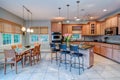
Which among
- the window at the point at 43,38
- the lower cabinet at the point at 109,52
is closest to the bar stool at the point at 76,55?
the lower cabinet at the point at 109,52

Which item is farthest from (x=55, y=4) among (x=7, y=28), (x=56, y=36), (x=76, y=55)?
(x=56, y=36)

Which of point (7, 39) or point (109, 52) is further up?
point (7, 39)

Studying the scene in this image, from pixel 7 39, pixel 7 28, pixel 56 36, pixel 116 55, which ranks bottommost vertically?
pixel 116 55

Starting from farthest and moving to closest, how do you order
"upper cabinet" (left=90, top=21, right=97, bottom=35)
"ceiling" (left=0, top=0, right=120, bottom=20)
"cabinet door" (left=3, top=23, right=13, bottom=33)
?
1. "upper cabinet" (left=90, top=21, right=97, bottom=35)
2. "cabinet door" (left=3, top=23, right=13, bottom=33)
3. "ceiling" (left=0, top=0, right=120, bottom=20)

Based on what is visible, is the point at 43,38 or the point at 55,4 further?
the point at 43,38

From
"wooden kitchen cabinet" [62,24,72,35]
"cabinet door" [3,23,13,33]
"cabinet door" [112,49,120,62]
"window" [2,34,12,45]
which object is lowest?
"cabinet door" [112,49,120,62]

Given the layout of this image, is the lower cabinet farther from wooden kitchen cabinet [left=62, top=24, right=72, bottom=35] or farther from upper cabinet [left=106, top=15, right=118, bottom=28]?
wooden kitchen cabinet [left=62, top=24, right=72, bottom=35]

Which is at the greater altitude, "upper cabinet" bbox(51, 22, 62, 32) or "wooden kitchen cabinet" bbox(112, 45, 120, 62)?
Answer: "upper cabinet" bbox(51, 22, 62, 32)

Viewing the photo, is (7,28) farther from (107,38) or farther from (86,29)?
(107,38)

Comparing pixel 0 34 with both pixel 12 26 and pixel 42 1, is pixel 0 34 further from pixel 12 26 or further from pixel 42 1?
pixel 42 1

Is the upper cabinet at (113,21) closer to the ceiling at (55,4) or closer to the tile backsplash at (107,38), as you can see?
the ceiling at (55,4)

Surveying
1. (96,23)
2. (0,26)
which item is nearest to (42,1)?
(0,26)

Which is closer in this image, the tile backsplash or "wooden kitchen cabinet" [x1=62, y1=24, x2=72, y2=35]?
the tile backsplash

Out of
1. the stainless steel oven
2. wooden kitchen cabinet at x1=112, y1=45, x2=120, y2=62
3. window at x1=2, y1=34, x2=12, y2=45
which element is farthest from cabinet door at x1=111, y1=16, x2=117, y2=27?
window at x1=2, y1=34, x2=12, y2=45
